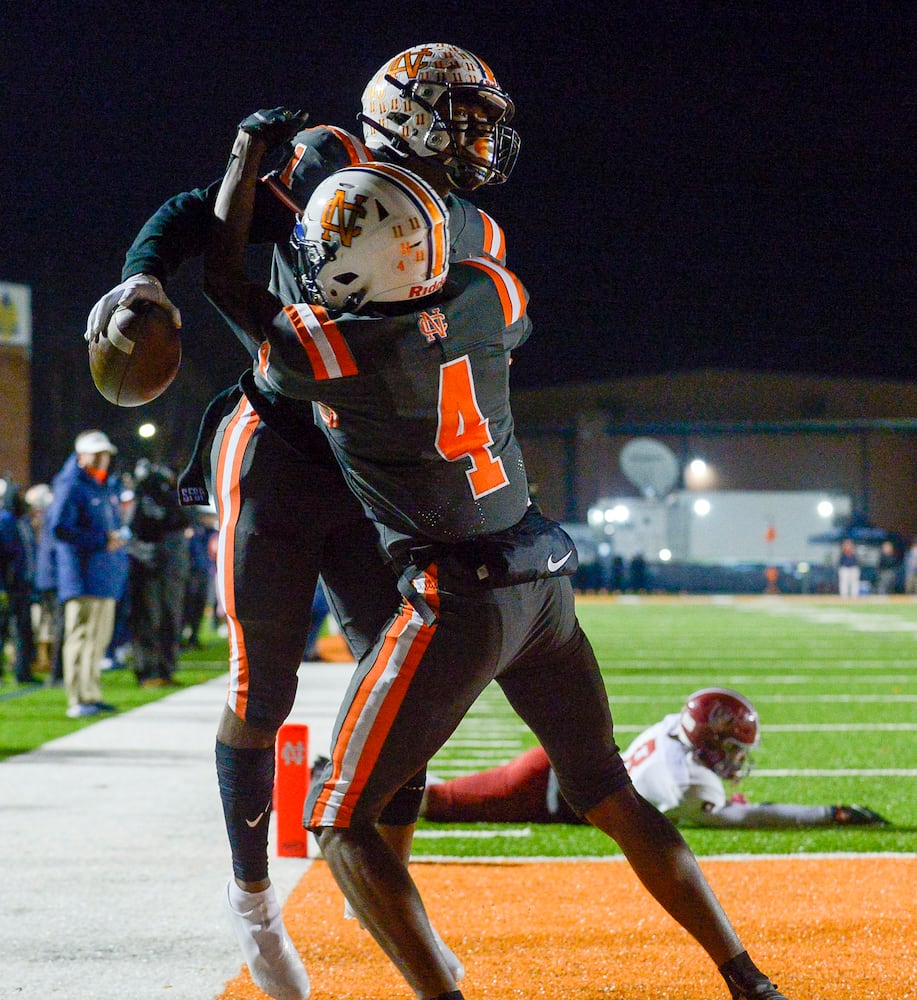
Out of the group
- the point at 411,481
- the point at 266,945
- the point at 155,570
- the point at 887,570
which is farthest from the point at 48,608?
the point at 887,570

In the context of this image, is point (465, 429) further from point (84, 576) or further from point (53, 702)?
point (53, 702)

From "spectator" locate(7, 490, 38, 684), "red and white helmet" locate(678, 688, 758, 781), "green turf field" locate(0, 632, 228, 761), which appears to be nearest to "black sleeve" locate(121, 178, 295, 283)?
"red and white helmet" locate(678, 688, 758, 781)

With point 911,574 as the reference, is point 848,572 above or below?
above

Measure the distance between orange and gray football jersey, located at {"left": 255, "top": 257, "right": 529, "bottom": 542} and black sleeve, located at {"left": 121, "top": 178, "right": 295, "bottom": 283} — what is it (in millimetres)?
403

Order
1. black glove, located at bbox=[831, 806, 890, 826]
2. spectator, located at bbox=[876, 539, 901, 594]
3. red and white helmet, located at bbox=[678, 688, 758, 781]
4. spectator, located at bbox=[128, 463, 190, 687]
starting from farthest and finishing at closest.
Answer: spectator, located at bbox=[876, 539, 901, 594] → spectator, located at bbox=[128, 463, 190, 687] → black glove, located at bbox=[831, 806, 890, 826] → red and white helmet, located at bbox=[678, 688, 758, 781]

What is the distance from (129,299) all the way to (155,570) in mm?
8798

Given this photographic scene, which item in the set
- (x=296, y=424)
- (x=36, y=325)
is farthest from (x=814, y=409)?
(x=296, y=424)

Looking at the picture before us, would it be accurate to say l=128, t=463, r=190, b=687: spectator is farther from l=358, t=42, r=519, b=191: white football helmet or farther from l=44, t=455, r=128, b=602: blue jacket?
l=358, t=42, r=519, b=191: white football helmet

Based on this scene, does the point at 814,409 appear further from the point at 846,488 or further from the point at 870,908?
the point at 870,908

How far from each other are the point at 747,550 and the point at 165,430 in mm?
17328

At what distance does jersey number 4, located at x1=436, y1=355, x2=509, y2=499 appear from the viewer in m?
2.54

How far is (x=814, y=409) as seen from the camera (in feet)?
159

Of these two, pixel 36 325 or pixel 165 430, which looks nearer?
pixel 165 430

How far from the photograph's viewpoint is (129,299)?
2715mm
